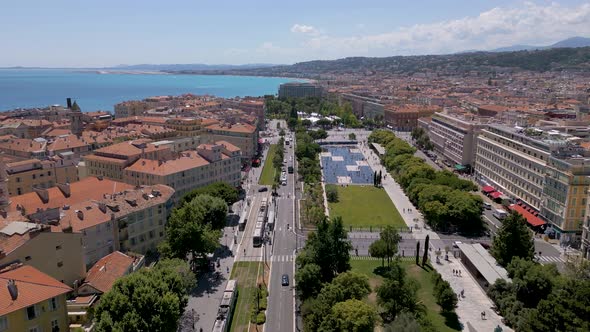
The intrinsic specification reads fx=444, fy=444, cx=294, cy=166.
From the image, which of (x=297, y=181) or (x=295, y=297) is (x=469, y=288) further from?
(x=297, y=181)

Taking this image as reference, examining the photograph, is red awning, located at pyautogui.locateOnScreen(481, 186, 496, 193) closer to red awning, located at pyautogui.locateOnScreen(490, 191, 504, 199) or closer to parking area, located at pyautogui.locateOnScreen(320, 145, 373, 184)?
red awning, located at pyautogui.locateOnScreen(490, 191, 504, 199)

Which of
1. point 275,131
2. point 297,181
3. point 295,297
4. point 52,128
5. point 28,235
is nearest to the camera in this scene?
point 28,235

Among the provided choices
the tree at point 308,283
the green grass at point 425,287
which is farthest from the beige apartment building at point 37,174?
the green grass at point 425,287

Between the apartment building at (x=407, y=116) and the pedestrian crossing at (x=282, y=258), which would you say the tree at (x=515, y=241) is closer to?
the pedestrian crossing at (x=282, y=258)

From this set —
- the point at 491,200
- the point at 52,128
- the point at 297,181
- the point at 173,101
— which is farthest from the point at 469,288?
the point at 173,101

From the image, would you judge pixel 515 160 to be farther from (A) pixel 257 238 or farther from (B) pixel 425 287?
(A) pixel 257 238

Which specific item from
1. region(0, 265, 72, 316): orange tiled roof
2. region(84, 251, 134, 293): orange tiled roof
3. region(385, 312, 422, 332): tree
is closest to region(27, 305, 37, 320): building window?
region(0, 265, 72, 316): orange tiled roof

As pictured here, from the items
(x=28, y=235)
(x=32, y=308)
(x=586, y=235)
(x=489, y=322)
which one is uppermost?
(x=28, y=235)

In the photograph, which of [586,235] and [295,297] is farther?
[586,235]
